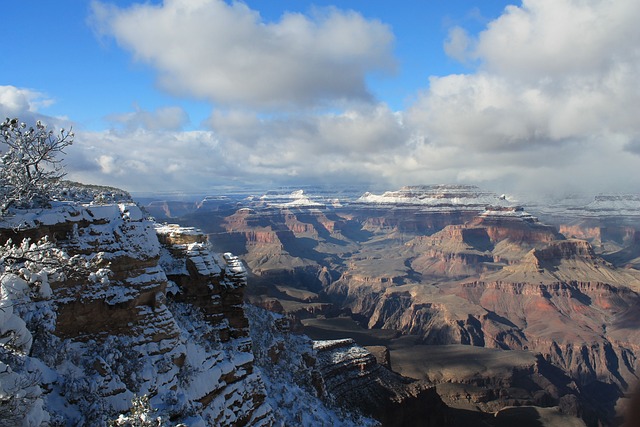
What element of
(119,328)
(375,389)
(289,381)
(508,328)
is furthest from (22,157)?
(508,328)

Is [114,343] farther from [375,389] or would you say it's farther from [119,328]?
[375,389]

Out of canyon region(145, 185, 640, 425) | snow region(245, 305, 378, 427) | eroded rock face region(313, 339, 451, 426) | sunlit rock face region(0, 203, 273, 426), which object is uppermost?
sunlit rock face region(0, 203, 273, 426)


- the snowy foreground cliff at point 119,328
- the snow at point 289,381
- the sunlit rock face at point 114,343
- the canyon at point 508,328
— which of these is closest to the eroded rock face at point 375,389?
the snow at point 289,381

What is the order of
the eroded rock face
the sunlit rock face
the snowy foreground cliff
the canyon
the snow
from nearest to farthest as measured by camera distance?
the snowy foreground cliff
the sunlit rock face
the snow
the eroded rock face
the canyon

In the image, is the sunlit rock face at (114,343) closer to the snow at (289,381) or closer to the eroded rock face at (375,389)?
the snow at (289,381)

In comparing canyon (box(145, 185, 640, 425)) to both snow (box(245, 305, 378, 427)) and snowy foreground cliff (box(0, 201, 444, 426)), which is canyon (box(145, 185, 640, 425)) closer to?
snow (box(245, 305, 378, 427))

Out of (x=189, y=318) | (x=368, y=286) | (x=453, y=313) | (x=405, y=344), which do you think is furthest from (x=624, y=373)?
(x=189, y=318)

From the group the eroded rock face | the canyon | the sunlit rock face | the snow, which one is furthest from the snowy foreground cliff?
the canyon
